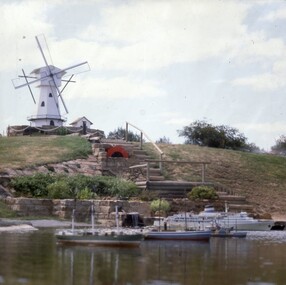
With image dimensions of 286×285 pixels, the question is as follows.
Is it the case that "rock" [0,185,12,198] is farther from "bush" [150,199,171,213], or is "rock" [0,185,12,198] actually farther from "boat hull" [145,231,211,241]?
"boat hull" [145,231,211,241]

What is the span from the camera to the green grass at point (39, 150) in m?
43.5

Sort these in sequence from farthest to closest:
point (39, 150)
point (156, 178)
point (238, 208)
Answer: point (39, 150) → point (156, 178) → point (238, 208)

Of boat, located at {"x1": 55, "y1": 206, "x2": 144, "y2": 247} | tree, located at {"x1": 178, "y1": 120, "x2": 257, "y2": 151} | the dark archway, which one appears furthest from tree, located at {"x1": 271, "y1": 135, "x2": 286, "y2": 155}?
boat, located at {"x1": 55, "y1": 206, "x2": 144, "y2": 247}

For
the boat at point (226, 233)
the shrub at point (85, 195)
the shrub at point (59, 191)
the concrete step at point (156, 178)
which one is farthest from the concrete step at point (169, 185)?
the boat at point (226, 233)

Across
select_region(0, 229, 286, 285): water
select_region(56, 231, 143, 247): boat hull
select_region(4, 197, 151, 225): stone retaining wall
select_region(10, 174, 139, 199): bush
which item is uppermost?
select_region(10, 174, 139, 199): bush

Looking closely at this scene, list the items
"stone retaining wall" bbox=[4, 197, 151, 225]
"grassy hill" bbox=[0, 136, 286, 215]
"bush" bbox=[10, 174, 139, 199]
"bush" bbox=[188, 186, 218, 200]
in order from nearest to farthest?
"stone retaining wall" bbox=[4, 197, 151, 225] < "bush" bbox=[10, 174, 139, 199] < "bush" bbox=[188, 186, 218, 200] < "grassy hill" bbox=[0, 136, 286, 215]

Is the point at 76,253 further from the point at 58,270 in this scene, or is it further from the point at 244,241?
the point at 244,241

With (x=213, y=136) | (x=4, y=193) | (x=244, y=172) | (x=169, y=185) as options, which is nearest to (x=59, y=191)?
(x=4, y=193)

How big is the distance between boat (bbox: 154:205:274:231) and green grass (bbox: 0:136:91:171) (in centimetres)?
1256

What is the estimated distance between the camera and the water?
16.3 meters

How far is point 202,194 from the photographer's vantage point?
3903 centimetres

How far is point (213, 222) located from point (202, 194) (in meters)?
7.45

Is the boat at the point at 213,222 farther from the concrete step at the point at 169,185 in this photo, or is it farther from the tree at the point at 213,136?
the tree at the point at 213,136

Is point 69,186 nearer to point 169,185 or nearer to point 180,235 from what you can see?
point 169,185
